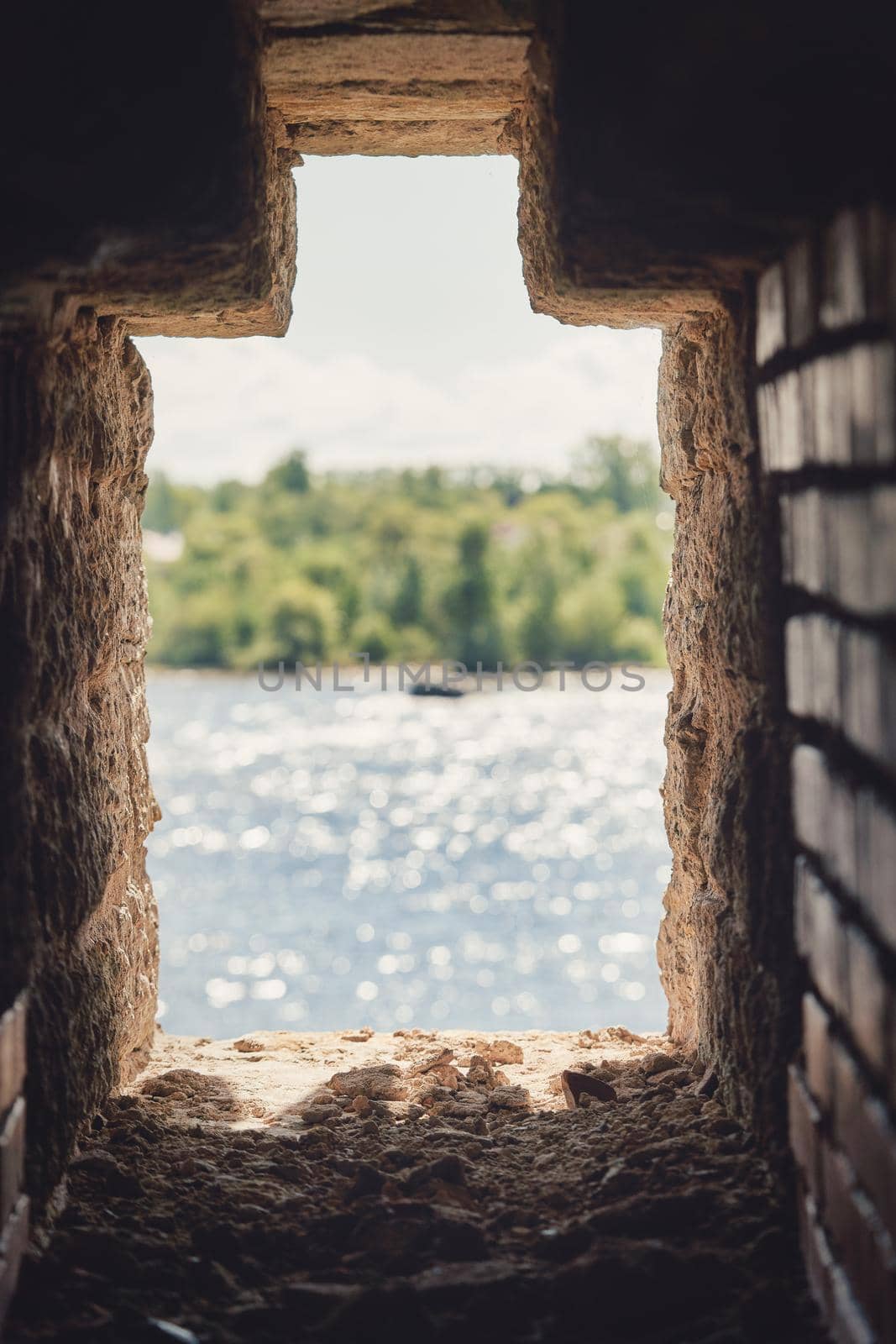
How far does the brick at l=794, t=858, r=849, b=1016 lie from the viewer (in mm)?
2053

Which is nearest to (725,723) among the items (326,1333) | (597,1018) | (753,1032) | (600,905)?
(753,1032)

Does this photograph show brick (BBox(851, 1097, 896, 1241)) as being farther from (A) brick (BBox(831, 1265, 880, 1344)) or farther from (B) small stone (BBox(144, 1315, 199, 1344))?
(B) small stone (BBox(144, 1315, 199, 1344))

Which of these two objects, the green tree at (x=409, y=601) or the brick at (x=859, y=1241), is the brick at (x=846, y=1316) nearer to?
the brick at (x=859, y=1241)

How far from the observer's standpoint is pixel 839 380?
1979 mm

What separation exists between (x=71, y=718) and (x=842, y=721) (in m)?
1.68

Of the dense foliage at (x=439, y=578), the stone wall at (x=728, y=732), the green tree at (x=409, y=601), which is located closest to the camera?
the stone wall at (x=728, y=732)

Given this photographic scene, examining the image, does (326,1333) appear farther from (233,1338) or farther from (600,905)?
(600,905)

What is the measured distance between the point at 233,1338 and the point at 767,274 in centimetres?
220

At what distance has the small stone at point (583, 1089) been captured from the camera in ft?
10.8

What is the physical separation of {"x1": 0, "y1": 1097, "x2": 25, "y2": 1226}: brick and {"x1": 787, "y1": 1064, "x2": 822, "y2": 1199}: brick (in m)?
1.41

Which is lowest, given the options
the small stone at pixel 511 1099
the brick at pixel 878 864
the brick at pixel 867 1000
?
the small stone at pixel 511 1099

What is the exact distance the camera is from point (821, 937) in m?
2.20

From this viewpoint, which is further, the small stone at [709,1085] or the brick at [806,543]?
the small stone at [709,1085]

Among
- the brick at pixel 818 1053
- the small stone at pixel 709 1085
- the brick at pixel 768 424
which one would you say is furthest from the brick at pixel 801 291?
the small stone at pixel 709 1085
